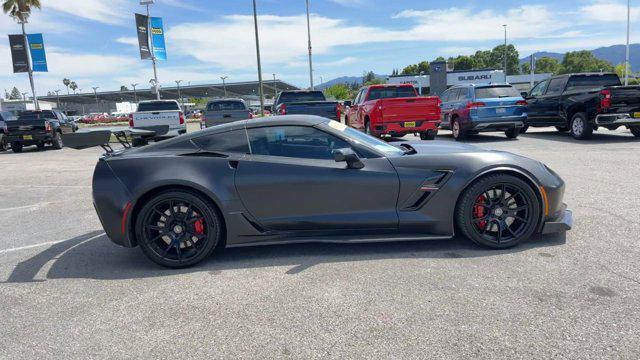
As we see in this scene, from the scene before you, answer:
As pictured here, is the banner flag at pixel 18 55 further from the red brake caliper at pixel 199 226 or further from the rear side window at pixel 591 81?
the red brake caliper at pixel 199 226

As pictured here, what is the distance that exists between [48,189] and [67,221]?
3001 millimetres

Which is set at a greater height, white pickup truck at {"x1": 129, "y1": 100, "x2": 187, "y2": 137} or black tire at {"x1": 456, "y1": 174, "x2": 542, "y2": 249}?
white pickup truck at {"x1": 129, "y1": 100, "x2": 187, "y2": 137}

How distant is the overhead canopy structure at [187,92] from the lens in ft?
378

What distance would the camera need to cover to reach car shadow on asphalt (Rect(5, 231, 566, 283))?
381cm

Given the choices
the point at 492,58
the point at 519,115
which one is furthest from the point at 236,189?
the point at 492,58

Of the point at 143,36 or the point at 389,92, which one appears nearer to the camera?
the point at 389,92

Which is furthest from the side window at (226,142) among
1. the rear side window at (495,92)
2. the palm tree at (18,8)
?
the palm tree at (18,8)

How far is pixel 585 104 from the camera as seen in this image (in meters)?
11.6

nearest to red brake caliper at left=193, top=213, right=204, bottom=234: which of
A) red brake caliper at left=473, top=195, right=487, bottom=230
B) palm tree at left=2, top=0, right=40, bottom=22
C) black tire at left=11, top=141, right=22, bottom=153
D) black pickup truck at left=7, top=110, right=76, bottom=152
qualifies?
red brake caliper at left=473, top=195, right=487, bottom=230

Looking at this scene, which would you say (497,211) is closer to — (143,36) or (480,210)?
(480,210)

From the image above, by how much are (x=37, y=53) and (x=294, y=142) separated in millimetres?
36687

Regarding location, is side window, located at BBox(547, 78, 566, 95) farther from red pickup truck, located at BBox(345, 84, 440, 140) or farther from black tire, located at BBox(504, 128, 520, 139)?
red pickup truck, located at BBox(345, 84, 440, 140)

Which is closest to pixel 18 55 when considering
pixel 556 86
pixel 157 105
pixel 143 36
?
pixel 143 36

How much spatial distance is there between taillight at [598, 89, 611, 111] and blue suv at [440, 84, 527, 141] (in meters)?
1.85
